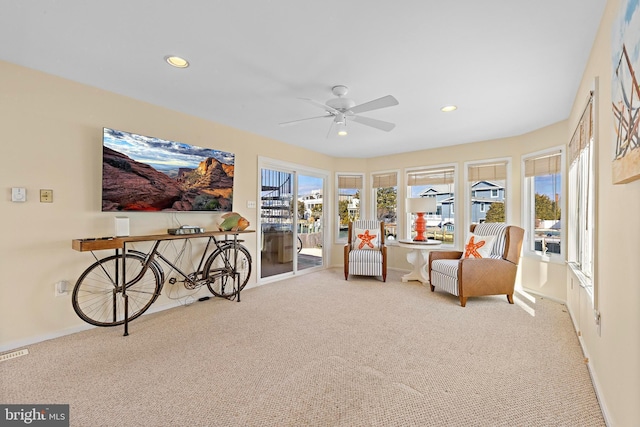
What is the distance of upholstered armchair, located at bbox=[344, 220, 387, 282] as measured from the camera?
4.70m

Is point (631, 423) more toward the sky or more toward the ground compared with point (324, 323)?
more toward the sky

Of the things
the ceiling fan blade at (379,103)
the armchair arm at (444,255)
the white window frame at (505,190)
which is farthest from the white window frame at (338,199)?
the ceiling fan blade at (379,103)

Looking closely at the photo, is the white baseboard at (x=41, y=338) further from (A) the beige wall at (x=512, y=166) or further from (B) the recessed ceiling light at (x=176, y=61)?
(A) the beige wall at (x=512, y=166)

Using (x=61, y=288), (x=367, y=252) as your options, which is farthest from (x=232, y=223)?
(x=367, y=252)

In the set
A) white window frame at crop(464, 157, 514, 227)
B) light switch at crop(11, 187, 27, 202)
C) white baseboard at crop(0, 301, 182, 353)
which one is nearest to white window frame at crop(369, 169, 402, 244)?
white window frame at crop(464, 157, 514, 227)

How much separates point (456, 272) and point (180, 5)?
12.8ft

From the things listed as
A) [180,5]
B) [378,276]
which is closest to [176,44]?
[180,5]

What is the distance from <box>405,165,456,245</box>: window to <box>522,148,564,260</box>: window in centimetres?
114

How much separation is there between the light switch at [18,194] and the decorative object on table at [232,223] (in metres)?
1.82

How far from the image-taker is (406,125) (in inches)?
152

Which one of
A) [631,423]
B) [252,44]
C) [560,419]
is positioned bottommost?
[560,419]

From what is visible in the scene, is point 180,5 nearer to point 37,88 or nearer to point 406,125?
point 37,88

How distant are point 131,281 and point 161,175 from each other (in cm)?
119

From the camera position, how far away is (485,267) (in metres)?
3.55
